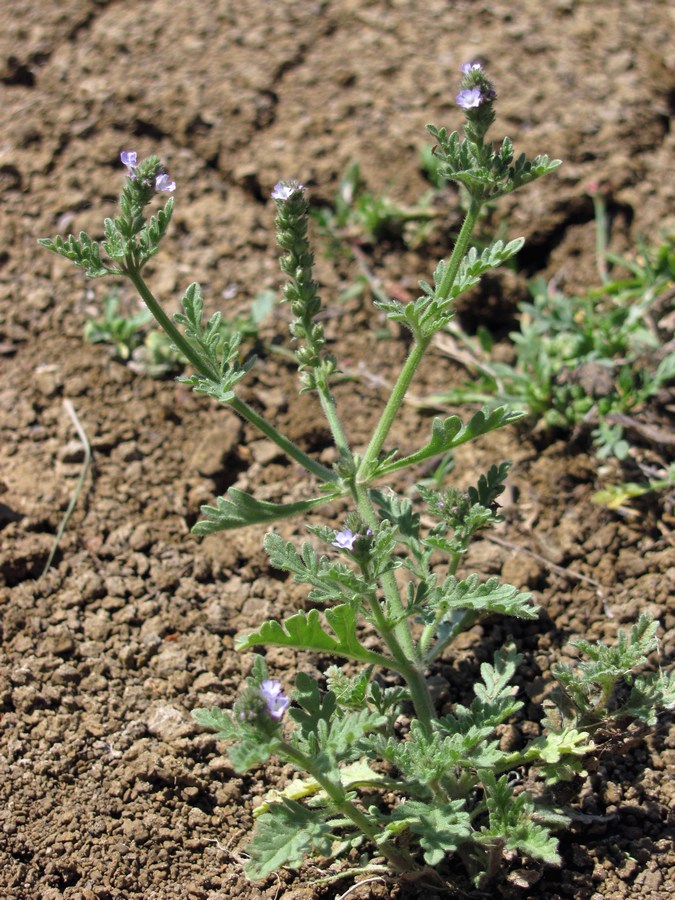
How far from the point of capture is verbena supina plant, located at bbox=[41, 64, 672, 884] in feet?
8.66

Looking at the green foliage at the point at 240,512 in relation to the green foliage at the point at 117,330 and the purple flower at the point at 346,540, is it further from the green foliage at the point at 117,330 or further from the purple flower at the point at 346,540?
the green foliage at the point at 117,330

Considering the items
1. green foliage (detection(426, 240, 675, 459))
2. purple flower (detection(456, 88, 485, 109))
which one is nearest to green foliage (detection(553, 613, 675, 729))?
green foliage (detection(426, 240, 675, 459))

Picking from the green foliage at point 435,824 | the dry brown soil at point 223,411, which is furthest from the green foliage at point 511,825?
the dry brown soil at point 223,411

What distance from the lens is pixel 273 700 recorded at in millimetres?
2500

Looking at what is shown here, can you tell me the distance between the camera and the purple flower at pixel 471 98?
2.87m

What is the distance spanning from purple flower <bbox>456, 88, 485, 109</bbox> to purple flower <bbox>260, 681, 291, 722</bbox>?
66.7 inches

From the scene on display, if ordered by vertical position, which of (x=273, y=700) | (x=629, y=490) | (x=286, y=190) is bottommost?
(x=629, y=490)

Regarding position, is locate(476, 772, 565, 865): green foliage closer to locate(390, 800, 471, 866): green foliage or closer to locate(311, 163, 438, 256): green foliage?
locate(390, 800, 471, 866): green foliage

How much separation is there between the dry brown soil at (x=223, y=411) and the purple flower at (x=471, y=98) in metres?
1.72

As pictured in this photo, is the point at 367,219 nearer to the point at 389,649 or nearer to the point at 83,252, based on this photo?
the point at 83,252

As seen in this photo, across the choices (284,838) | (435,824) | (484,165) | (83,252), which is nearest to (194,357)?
(83,252)

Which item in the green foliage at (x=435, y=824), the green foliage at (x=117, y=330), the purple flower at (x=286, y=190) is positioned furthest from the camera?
the green foliage at (x=117, y=330)

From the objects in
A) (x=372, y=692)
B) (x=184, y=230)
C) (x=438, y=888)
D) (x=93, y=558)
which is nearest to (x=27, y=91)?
(x=184, y=230)

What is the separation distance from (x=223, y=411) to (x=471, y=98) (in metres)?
1.94
